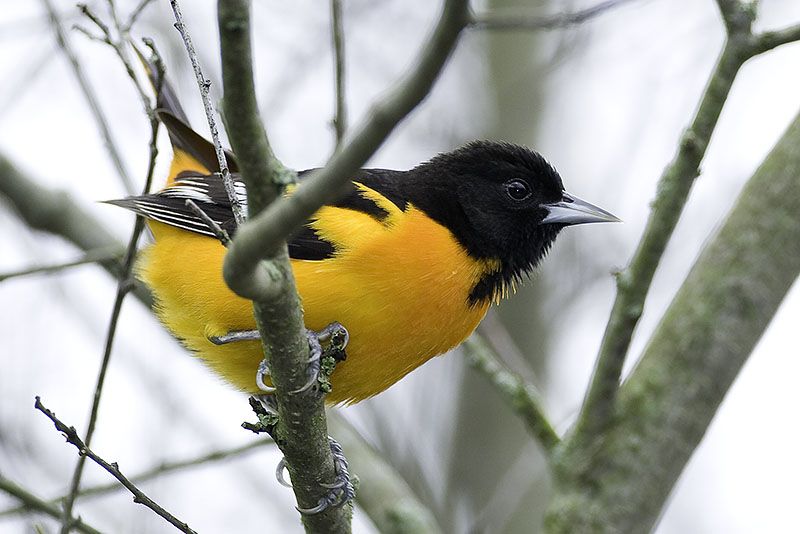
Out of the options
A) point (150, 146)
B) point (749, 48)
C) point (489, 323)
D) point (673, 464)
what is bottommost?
point (673, 464)

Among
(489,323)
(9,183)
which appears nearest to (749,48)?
(489,323)

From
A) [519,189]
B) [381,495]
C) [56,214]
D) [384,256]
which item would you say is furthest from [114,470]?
[56,214]

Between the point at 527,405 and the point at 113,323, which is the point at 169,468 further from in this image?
the point at 527,405

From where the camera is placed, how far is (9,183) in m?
5.26

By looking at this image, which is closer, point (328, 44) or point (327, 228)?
point (327, 228)

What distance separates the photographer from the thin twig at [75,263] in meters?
4.49

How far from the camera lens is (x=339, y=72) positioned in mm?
4195

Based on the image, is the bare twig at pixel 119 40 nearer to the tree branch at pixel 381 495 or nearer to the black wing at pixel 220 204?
the black wing at pixel 220 204

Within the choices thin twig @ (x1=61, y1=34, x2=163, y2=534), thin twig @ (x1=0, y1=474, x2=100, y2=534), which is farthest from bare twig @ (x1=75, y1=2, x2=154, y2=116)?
thin twig @ (x1=0, y1=474, x2=100, y2=534)

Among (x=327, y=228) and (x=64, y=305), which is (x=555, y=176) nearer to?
(x=327, y=228)

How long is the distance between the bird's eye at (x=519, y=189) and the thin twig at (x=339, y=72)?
97 cm

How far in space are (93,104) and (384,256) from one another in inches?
65.3

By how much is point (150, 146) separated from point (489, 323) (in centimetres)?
327

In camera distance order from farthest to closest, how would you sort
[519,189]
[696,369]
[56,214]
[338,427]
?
[338,427] < [56,214] < [519,189] < [696,369]
